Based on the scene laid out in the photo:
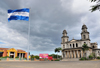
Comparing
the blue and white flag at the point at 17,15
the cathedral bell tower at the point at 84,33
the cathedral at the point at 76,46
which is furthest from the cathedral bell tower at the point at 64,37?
the blue and white flag at the point at 17,15

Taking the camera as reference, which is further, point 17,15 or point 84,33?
point 84,33

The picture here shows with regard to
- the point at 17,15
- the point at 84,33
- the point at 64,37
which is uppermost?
the point at 84,33

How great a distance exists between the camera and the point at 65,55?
63500mm

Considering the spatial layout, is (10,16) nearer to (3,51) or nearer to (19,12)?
(19,12)

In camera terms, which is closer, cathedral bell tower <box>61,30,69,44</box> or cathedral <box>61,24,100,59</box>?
cathedral <box>61,24,100,59</box>

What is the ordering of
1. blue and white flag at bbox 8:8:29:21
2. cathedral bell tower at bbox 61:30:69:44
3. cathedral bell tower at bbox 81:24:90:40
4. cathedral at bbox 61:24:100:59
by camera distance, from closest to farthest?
blue and white flag at bbox 8:8:29:21 → cathedral at bbox 61:24:100:59 → cathedral bell tower at bbox 81:24:90:40 → cathedral bell tower at bbox 61:30:69:44

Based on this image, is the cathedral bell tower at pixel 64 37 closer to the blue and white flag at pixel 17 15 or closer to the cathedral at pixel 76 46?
the cathedral at pixel 76 46

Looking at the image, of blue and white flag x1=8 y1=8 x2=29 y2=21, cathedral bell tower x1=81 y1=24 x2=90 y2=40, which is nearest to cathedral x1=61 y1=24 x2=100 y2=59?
cathedral bell tower x1=81 y1=24 x2=90 y2=40

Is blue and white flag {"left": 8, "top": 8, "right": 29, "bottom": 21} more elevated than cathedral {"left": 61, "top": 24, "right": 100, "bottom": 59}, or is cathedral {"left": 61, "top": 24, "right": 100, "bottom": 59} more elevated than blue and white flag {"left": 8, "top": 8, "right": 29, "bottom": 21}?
blue and white flag {"left": 8, "top": 8, "right": 29, "bottom": 21}

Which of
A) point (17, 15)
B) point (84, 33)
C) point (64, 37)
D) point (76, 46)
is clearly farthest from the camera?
point (64, 37)

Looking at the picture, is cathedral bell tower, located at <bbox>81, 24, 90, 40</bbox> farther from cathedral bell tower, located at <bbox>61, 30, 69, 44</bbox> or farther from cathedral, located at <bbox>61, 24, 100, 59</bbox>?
cathedral bell tower, located at <bbox>61, 30, 69, 44</bbox>

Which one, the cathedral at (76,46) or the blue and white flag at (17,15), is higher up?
the blue and white flag at (17,15)

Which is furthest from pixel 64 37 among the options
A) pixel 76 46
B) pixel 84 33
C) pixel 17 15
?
pixel 17 15

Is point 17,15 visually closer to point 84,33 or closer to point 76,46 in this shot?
point 84,33
